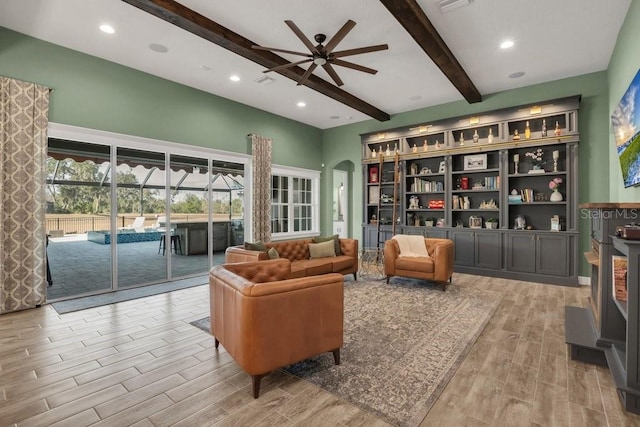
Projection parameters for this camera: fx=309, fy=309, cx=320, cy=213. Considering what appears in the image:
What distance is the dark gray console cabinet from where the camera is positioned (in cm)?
200

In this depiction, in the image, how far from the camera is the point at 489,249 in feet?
19.4

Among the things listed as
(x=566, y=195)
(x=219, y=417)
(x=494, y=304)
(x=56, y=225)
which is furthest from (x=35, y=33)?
(x=566, y=195)

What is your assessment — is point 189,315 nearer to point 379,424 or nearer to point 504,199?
A: point 379,424

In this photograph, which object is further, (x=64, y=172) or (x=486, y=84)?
(x=486, y=84)

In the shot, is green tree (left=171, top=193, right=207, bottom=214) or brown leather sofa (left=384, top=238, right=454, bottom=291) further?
green tree (left=171, top=193, right=207, bottom=214)

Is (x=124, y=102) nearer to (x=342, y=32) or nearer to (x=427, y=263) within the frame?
(x=342, y=32)

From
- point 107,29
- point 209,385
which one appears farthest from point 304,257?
point 107,29

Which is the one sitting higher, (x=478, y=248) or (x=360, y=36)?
(x=360, y=36)

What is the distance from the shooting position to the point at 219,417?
1.95 metres

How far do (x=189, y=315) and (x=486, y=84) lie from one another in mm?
6169

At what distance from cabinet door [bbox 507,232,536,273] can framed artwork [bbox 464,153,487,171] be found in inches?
56.9

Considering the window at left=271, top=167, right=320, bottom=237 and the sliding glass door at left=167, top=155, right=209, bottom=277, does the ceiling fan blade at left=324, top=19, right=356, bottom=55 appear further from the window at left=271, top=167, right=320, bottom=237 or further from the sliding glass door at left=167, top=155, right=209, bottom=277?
the window at left=271, top=167, right=320, bottom=237

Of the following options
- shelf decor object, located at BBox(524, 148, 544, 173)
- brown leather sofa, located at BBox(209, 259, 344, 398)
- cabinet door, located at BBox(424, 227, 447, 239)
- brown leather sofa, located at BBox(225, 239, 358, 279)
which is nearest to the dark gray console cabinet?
brown leather sofa, located at BBox(209, 259, 344, 398)

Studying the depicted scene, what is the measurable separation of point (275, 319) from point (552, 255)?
532 centimetres
